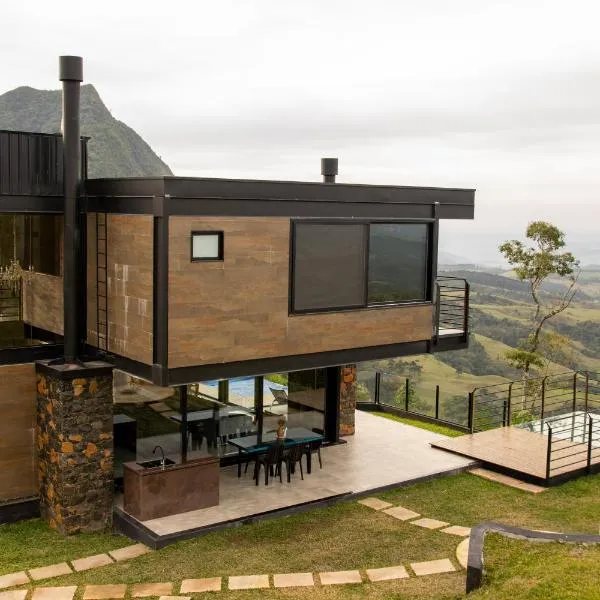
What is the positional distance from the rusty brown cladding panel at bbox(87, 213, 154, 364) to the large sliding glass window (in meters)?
4.57

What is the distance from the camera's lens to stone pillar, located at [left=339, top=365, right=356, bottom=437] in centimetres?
1856

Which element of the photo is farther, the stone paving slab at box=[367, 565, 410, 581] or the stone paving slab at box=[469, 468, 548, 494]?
the stone paving slab at box=[469, 468, 548, 494]

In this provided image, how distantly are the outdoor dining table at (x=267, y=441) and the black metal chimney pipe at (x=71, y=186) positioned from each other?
390 centimetres

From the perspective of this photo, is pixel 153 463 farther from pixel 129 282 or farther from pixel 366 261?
pixel 366 261

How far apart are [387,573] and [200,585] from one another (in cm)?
271

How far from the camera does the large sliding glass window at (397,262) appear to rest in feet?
50.3

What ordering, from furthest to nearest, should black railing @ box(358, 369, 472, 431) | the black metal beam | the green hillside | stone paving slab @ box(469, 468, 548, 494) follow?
1. the green hillside
2. black railing @ box(358, 369, 472, 431)
3. stone paving slab @ box(469, 468, 548, 494)
4. the black metal beam

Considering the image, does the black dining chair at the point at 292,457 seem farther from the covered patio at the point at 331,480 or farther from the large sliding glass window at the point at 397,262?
the large sliding glass window at the point at 397,262

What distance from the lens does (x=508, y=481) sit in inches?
627

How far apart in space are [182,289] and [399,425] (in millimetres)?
9099

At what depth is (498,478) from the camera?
16.1m

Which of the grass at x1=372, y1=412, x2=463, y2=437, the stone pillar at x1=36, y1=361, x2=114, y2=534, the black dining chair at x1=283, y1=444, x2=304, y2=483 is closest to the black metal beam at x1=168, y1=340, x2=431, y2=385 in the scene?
the stone pillar at x1=36, y1=361, x2=114, y2=534

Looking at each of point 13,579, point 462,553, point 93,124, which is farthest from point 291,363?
point 93,124

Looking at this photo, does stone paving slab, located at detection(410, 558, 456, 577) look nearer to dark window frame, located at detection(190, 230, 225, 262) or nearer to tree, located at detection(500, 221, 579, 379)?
dark window frame, located at detection(190, 230, 225, 262)
